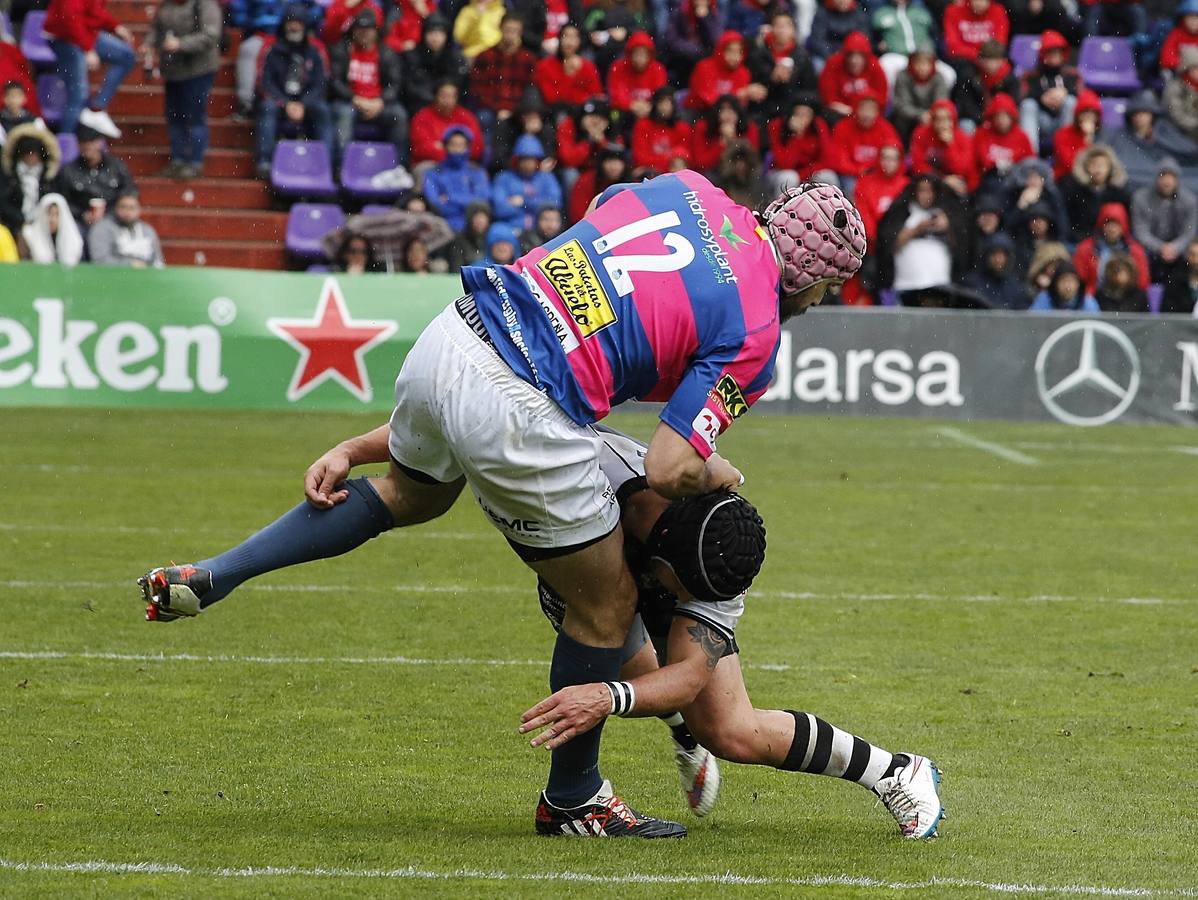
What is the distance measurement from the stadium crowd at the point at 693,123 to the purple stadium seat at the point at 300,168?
17 cm

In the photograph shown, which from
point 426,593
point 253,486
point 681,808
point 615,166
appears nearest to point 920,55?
point 615,166

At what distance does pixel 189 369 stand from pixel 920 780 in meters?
11.0

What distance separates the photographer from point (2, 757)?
5.59 metres

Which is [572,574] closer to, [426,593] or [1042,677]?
[1042,677]

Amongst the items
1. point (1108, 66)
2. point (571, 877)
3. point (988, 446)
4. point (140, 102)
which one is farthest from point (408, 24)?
point (571, 877)

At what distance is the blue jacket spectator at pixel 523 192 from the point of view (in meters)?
18.5

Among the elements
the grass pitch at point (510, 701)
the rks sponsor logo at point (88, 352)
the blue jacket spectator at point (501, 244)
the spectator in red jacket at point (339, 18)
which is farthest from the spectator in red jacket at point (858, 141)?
the grass pitch at point (510, 701)

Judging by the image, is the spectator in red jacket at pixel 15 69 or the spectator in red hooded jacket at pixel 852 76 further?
the spectator in red hooded jacket at pixel 852 76

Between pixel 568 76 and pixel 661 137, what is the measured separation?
1.39 meters

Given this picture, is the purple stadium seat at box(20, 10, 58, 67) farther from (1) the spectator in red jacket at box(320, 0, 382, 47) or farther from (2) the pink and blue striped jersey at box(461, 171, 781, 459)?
(2) the pink and blue striped jersey at box(461, 171, 781, 459)

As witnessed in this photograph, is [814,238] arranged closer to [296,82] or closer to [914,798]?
[914,798]

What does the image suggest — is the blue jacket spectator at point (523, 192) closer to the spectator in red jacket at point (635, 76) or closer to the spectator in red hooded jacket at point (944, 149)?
the spectator in red jacket at point (635, 76)

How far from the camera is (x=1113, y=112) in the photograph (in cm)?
2139

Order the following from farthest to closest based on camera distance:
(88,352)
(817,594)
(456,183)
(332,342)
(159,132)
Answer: (159,132) → (456,183) → (332,342) → (88,352) → (817,594)
